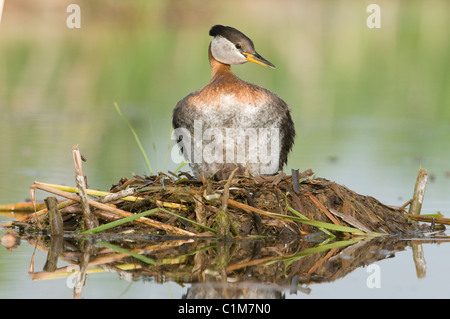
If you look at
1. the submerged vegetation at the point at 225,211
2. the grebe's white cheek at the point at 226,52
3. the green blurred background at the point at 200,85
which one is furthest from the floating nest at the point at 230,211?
the grebe's white cheek at the point at 226,52

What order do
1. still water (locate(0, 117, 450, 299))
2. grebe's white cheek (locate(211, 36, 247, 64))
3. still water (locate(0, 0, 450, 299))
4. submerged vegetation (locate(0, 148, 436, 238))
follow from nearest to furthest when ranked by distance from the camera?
still water (locate(0, 117, 450, 299)) < still water (locate(0, 0, 450, 299)) < submerged vegetation (locate(0, 148, 436, 238)) < grebe's white cheek (locate(211, 36, 247, 64))

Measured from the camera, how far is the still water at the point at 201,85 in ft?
18.9

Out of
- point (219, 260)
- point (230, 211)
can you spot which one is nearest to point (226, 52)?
point (230, 211)

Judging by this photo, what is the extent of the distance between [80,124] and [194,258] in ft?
28.7

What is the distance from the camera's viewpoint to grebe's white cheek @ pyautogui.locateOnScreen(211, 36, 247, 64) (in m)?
8.52

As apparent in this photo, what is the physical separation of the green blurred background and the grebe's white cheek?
1.07 metres

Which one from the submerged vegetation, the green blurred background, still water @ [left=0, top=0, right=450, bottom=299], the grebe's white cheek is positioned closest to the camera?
still water @ [left=0, top=0, right=450, bottom=299]

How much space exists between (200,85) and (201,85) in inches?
3.8

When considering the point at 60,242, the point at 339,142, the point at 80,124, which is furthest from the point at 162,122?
the point at 60,242

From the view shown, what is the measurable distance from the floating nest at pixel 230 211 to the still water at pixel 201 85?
0.19 m

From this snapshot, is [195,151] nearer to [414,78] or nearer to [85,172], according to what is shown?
[85,172]

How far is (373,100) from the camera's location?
18.0m

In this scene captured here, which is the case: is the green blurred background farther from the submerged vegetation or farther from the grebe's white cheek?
the submerged vegetation

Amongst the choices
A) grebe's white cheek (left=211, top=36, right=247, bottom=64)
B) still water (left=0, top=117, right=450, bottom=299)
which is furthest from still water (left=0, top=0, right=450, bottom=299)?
grebe's white cheek (left=211, top=36, right=247, bottom=64)
